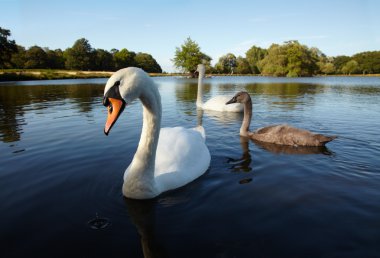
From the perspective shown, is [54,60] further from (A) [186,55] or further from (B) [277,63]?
(B) [277,63]

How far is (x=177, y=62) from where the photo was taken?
350 feet

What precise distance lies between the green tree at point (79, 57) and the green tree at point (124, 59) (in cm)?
1293

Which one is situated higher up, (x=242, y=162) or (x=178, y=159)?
(x=178, y=159)

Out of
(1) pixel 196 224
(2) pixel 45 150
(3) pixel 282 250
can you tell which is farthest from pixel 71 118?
(3) pixel 282 250

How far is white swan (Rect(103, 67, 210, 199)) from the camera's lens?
3576 mm

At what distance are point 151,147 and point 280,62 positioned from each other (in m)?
86.8

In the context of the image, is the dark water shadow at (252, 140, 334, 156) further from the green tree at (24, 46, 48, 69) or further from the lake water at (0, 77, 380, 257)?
the green tree at (24, 46, 48, 69)

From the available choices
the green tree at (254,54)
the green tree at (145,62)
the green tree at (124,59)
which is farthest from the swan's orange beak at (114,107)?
the green tree at (254,54)

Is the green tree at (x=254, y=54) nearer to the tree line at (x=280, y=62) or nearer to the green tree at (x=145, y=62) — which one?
the tree line at (x=280, y=62)

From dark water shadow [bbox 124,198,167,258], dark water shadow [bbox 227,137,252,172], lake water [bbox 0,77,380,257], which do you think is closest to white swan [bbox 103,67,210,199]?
dark water shadow [bbox 124,198,167,258]

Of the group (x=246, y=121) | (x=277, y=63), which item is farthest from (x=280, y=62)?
(x=246, y=121)

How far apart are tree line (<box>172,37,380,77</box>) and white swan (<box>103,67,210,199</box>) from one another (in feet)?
275

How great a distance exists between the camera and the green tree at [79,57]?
11250 centimetres

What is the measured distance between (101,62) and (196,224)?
129m
